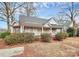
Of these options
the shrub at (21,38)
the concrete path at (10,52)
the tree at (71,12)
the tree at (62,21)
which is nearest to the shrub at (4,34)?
the shrub at (21,38)

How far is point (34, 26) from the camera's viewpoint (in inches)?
120

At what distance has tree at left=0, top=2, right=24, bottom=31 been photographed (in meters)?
3.04

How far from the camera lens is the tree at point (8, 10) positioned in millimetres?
3045

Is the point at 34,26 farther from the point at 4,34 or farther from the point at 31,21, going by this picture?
the point at 4,34

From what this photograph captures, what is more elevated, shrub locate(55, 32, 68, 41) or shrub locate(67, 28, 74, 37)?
shrub locate(67, 28, 74, 37)

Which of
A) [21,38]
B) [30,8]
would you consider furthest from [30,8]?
[21,38]

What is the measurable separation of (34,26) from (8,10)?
41 cm

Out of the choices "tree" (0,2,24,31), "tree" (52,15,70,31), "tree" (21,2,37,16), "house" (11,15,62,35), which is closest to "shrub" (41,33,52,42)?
"house" (11,15,62,35)

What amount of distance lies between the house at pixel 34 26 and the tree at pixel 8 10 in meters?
0.11

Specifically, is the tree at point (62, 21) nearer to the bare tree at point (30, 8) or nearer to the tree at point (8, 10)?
the bare tree at point (30, 8)

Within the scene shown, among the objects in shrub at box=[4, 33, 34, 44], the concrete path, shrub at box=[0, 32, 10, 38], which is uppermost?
shrub at box=[0, 32, 10, 38]

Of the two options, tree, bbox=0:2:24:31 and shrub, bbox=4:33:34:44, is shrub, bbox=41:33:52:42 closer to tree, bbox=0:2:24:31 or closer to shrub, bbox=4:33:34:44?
shrub, bbox=4:33:34:44

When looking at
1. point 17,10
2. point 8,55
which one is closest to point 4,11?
point 17,10

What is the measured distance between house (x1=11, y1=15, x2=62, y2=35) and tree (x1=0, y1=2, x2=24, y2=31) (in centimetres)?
11
